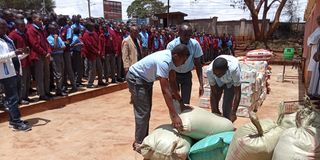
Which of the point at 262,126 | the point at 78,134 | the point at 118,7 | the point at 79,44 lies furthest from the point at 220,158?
the point at 118,7

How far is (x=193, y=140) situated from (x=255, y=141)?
90cm

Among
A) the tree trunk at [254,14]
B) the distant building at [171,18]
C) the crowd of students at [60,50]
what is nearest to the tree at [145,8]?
the distant building at [171,18]

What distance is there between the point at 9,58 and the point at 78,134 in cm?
145

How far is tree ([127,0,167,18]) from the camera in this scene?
5838 cm

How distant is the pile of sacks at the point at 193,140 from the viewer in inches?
126

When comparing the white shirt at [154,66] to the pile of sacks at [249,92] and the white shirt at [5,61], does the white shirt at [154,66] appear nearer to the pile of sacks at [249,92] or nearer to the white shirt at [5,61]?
the white shirt at [5,61]

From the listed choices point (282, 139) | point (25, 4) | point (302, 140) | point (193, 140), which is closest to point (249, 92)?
point (193, 140)

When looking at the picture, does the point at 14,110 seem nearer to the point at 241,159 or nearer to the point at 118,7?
the point at 241,159

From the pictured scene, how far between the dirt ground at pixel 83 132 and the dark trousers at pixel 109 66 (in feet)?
3.83

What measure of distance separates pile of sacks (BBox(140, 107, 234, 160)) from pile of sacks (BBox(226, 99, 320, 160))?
10.2 inches

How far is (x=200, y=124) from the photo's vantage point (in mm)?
3441

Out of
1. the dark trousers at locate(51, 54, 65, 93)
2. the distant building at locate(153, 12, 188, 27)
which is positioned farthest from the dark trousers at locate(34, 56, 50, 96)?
the distant building at locate(153, 12, 188, 27)

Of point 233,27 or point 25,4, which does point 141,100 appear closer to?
point 233,27

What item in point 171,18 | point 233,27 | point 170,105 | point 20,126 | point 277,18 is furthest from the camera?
point 171,18
